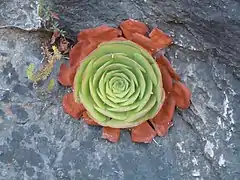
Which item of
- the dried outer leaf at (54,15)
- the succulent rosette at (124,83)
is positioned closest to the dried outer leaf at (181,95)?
the succulent rosette at (124,83)

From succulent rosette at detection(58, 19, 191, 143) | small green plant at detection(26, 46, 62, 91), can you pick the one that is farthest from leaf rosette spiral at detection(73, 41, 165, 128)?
small green plant at detection(26, 46, 62, 91)

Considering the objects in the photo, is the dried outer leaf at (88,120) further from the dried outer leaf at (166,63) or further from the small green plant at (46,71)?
the dried outer leaf at (166,63)

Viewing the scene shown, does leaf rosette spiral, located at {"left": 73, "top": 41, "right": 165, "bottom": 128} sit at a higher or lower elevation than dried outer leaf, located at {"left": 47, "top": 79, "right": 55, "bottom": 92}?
higher

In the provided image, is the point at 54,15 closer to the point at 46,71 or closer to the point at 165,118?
the point at 46,71

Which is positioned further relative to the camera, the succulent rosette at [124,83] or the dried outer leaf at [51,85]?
the dried outer leaf at [51,85]

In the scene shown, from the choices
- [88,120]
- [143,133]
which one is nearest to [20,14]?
[88,120]

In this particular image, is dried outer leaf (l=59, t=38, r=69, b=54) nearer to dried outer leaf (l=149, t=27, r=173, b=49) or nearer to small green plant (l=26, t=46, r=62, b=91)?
A: small green plant (l=26, t=46, r=62, b=91)
